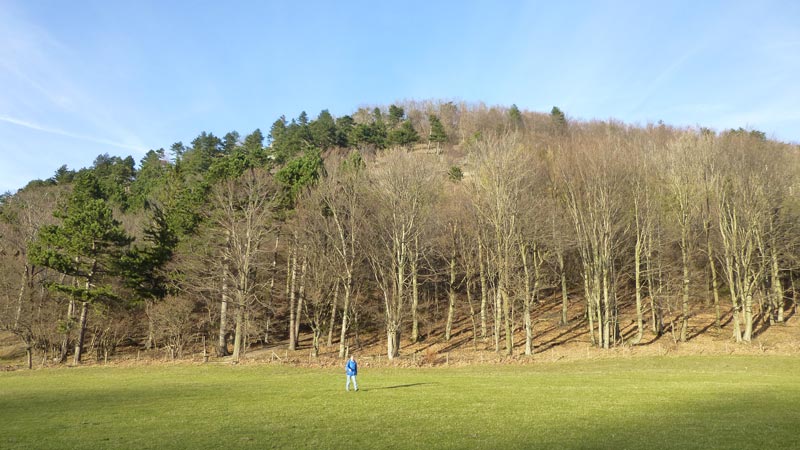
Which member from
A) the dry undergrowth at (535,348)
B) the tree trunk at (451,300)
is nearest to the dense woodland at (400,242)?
the tree trunk at (451,300)

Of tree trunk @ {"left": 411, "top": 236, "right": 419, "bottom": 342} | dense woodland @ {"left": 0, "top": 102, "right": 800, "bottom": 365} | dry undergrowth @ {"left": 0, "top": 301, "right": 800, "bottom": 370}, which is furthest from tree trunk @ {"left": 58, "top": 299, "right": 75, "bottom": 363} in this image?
tree trunk @ {"left": 411, "top": 236, "right": 419, "bottom": 342}

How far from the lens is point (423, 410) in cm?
1955

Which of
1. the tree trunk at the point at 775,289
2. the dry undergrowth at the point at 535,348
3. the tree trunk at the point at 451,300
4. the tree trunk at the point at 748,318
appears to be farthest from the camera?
the tree trunk at the point at 451,300

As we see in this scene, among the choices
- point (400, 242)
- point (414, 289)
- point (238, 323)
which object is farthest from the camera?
point (414, 289)

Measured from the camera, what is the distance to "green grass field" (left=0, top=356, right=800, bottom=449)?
14812mm

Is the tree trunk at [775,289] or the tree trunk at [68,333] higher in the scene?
the tree trunk at [775,289]

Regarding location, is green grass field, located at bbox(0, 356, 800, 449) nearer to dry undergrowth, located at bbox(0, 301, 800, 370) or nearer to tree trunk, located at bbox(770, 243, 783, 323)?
dry undergrowth, located at bbox(0, 301, 800, 370)

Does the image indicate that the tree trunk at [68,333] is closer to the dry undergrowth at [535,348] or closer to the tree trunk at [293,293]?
the dry undergrowth at [535,348]

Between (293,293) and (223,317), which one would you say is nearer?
(223,317)

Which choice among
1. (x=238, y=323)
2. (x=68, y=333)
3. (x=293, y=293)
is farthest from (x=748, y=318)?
(x=68, y=333)

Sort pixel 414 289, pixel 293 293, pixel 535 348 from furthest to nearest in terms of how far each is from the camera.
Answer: pixel 414 289 → pixel 293 293 → pixel 535 348

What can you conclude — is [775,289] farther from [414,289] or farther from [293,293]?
[293,293]

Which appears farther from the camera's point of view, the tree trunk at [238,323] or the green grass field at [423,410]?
the tree trunk at [238,323]

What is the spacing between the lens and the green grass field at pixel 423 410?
14.8 metres
